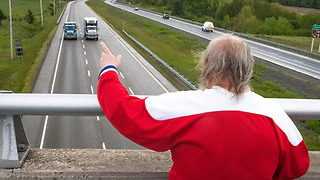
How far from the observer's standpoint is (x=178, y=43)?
119 ft

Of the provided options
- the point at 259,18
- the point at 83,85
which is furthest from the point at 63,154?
the point at 259,18

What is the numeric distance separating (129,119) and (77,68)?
3035 cm

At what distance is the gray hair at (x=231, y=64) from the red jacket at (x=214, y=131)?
5cm

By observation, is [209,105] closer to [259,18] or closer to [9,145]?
[9,145]

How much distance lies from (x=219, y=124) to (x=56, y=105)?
1.14 meters

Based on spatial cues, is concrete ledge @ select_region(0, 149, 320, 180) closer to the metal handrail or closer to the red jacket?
the metal handrail

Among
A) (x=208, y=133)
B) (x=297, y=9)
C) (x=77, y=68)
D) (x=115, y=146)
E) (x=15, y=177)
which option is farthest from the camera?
(x=297, y=9)

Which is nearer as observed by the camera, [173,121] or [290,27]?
[173,121]

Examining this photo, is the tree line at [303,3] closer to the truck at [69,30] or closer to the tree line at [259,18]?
the tree line at [259,18]

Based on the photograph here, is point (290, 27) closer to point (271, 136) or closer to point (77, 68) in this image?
point (77, 68)

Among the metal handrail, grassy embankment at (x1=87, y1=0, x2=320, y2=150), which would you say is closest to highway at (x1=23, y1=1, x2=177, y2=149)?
grassy embankment at (x1=87, y1=0, x2=320, y2=150)

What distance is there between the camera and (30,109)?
2363 millimetres

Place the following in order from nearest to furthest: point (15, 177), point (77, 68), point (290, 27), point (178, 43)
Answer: point (15, 177) < point (77, 68) < point (178, 43) < point (290, 27)

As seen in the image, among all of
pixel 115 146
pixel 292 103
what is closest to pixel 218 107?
pixel 292 103
